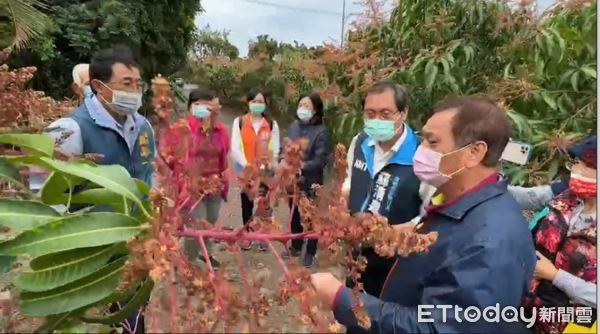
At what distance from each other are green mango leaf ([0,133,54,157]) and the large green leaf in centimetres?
4

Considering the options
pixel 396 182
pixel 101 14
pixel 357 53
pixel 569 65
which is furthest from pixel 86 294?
pixel 101 14

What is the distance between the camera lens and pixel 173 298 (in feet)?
2.74

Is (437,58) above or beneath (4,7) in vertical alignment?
beneath

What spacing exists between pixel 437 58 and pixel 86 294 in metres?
3.43

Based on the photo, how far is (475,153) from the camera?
5.28 ft

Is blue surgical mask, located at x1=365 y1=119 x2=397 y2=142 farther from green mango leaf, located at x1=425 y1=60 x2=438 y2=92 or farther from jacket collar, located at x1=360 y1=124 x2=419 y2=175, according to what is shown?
green mango leaf, located at x1=425 y1=60 x2=438 y2=92

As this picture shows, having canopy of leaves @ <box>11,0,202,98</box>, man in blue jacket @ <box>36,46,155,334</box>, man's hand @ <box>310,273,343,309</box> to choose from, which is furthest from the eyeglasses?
canopy of leaves @ <box>11,0,202,98</box>

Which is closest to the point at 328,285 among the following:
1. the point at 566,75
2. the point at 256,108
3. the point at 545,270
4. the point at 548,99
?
the point at 545,270

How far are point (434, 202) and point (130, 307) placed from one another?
0.98 metres

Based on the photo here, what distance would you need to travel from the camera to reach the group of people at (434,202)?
133cm

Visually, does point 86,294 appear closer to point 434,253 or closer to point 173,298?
point 173,298

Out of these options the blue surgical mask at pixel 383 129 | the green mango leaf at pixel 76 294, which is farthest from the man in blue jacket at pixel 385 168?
the green mango leaf at pixel 76 294

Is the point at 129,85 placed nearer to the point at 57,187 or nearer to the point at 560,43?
the point at 57,187

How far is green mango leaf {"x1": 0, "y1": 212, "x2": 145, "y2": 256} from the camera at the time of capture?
102 centimetres
